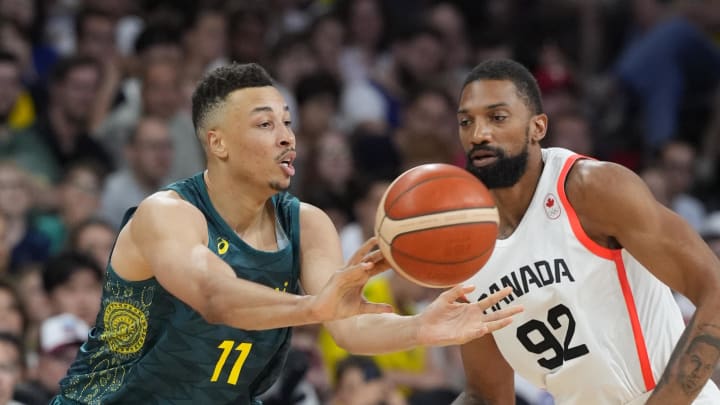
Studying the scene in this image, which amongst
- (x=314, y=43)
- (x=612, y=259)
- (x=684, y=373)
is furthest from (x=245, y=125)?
(x=314, y=43)

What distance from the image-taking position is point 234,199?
4.70 m

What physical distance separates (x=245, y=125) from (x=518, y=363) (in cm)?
161

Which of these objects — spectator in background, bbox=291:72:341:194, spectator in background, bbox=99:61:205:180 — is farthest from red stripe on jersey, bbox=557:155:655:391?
spectator in background, bbox=291:72:341:194

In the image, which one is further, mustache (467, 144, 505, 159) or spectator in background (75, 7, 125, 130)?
spectator in background (75, 7, 125, 130)

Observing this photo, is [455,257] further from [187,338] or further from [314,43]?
[314,43]

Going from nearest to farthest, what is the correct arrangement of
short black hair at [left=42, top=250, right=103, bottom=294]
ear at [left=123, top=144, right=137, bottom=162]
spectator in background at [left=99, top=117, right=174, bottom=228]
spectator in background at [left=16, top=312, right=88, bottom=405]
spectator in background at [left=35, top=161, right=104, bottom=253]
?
spectator in background at [left=16, top=312, right=88, bottom=405]
short black hair at [left=42, top=250, right=103, bottom=294]
spectator in background at [left=35, top=161, right=104, bottom=253]
spectator in background at [left=99, top=117, right=174, bottom=228]
ear at [left=123, top=144, right=137, bottom=162]

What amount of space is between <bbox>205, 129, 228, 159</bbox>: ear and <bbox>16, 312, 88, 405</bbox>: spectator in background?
2.63 m

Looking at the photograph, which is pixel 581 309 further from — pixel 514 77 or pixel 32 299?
pixel 32 299

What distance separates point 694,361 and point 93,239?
496 centimetres

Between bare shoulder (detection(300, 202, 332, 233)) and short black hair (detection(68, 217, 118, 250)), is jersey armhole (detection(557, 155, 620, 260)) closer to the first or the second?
bare shoulder (detection(300, 202, 332, 233))

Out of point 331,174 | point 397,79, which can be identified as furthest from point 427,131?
point 397,79

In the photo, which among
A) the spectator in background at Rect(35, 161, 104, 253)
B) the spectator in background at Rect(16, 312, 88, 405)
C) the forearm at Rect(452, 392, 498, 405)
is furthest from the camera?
the spectator in background at Rect(35, 161, 104, 253)

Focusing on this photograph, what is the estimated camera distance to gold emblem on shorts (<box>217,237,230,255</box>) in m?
4.54

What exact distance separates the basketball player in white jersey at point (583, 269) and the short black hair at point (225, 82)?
0.92 metres
